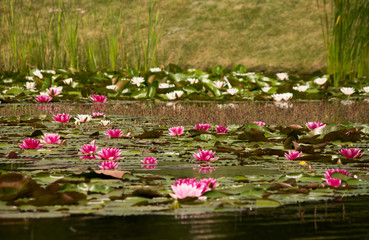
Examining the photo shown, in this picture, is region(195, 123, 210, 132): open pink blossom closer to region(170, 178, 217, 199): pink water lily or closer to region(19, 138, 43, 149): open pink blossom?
region(19, 138, 43, 149): open pink blossom

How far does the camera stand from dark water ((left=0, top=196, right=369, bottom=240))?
2072 mm

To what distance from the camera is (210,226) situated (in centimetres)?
219

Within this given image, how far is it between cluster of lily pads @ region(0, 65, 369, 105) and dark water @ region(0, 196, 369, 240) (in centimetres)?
479

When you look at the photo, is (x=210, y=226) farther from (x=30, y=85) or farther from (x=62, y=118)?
(x=30, y=85)

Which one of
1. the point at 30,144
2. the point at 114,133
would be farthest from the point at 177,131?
the point at 30,144

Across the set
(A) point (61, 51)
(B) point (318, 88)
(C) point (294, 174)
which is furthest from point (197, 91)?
(C) point (294, 174)

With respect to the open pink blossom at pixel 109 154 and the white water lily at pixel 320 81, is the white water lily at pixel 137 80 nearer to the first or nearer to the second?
the white water lily at pixel 320 81

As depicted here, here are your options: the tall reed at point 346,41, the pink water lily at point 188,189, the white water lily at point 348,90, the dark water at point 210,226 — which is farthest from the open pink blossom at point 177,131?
the tall reed at point 346,41

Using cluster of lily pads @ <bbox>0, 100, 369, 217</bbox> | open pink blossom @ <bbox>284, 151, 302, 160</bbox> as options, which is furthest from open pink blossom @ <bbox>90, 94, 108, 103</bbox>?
open pink blossom @ <bbox>284, 151, 302, 160</bbox>

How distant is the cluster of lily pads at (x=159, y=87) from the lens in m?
7.58

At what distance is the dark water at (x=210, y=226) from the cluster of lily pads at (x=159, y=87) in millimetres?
4786

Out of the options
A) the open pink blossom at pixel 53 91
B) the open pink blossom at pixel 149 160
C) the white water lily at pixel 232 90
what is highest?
the white water lily at pixel 232 90

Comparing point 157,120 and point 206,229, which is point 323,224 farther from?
point 157,120

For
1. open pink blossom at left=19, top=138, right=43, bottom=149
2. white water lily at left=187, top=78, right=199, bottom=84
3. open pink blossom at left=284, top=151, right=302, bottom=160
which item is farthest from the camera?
white water lily at left=187, top=78, right=199, bottom=84
